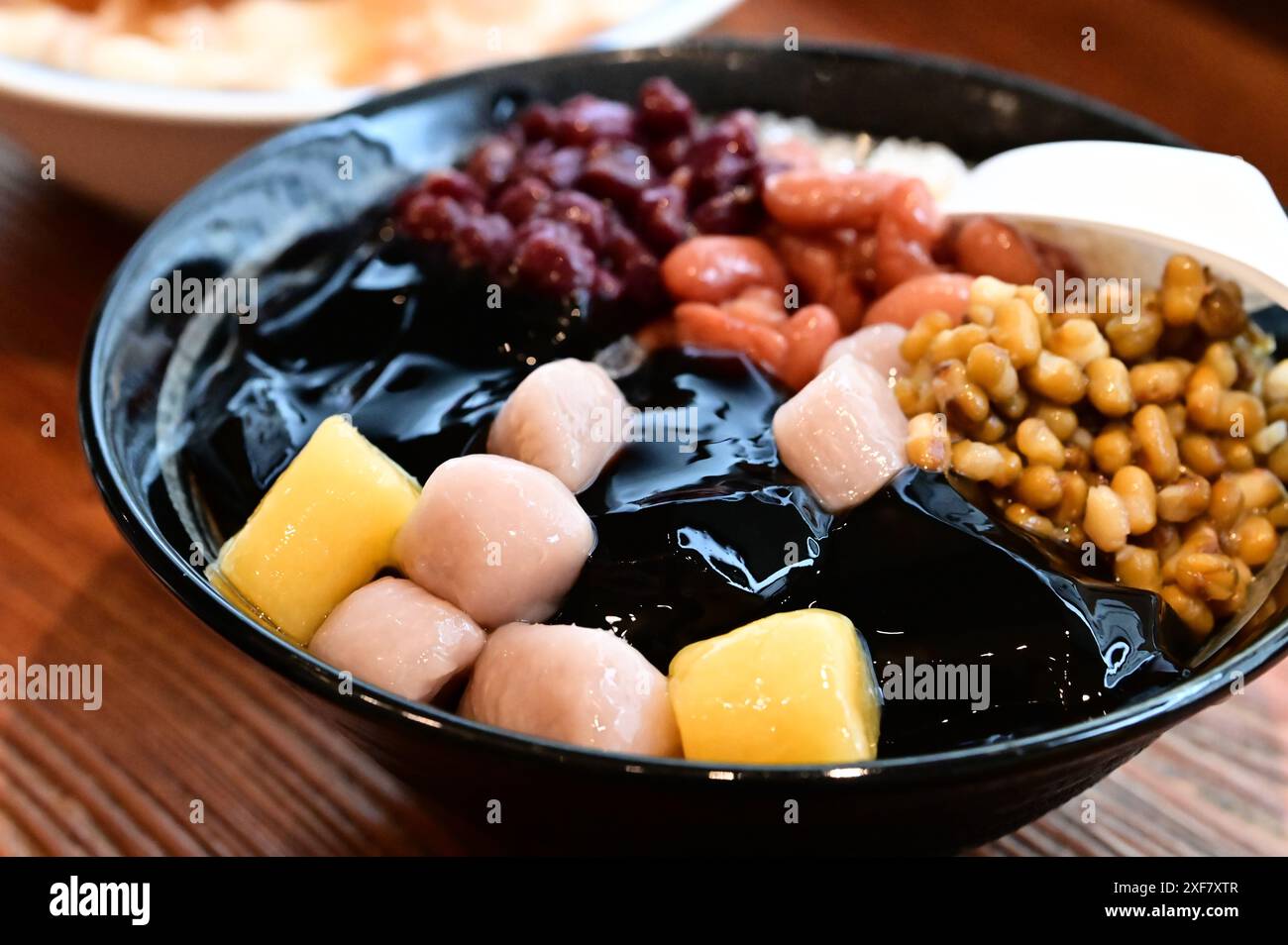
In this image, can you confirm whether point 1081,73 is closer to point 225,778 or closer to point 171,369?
point 171,369

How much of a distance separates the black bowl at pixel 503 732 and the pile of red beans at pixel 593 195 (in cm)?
12

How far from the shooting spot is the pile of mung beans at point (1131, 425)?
52.9 inches

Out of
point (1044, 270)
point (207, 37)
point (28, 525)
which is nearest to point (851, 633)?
point (1044, 270)

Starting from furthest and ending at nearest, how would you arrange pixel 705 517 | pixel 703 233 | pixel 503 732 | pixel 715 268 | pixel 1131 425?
pixel 703 233
pixel 715 268
pixel 1131 425
pixel 705 517
pixel 503 732

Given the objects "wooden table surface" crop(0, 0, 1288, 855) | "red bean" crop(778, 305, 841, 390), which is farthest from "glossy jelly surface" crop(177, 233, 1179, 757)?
"wooden table surface" crop(0, 0, 1288, 855)

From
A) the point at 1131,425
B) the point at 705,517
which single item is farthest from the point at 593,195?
the point at 1131,425

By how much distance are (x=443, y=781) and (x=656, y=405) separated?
567 millimetres

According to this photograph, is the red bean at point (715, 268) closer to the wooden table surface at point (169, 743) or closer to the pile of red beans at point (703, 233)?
the pile of red beans at point (703, 233)

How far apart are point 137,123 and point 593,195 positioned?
0.83 meters

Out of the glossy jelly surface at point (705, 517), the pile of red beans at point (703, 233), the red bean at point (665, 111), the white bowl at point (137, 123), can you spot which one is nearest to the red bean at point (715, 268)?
the pile of red beans at point (703, 233)

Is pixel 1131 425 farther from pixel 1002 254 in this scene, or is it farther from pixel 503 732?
pixel 503 732

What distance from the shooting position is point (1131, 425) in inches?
55.9

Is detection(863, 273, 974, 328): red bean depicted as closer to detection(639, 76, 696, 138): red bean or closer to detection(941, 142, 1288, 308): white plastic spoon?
detection(941, 142, 1288, 308): white plastic spoon

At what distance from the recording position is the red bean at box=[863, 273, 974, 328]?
1.55 metres
